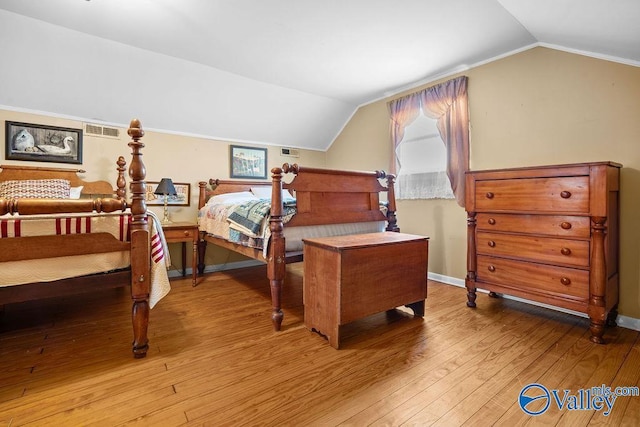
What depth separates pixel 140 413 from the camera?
4.09 feet

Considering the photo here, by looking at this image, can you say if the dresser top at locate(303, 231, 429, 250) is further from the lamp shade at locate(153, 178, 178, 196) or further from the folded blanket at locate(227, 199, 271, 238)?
the lamp shade at locate(153, 178, 178, 196)

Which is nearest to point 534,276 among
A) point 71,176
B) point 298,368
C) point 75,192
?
point 298,368

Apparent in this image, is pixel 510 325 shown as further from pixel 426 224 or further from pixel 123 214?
pixel 123 214

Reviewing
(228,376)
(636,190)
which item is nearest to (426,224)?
(636,190)

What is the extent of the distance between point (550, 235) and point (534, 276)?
1.04ft

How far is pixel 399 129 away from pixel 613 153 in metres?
1.93

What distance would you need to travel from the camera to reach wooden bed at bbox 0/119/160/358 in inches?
57.9

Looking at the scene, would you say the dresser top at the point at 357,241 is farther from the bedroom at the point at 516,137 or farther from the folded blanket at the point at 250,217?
the bedroom at the point at 516,137

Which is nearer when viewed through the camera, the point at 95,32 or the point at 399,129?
the point at 95,32

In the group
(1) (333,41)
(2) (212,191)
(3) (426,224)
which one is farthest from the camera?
(2) (212,191)

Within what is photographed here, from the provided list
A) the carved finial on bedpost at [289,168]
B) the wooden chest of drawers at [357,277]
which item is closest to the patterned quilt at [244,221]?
the carved finial on bedpost at [289,168]

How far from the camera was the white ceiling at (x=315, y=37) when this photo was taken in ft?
6.58

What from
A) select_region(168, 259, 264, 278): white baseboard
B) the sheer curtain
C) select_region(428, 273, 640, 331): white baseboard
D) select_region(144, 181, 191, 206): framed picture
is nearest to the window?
the sheer curtain

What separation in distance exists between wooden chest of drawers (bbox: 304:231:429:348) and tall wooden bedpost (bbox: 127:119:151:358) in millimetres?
980
